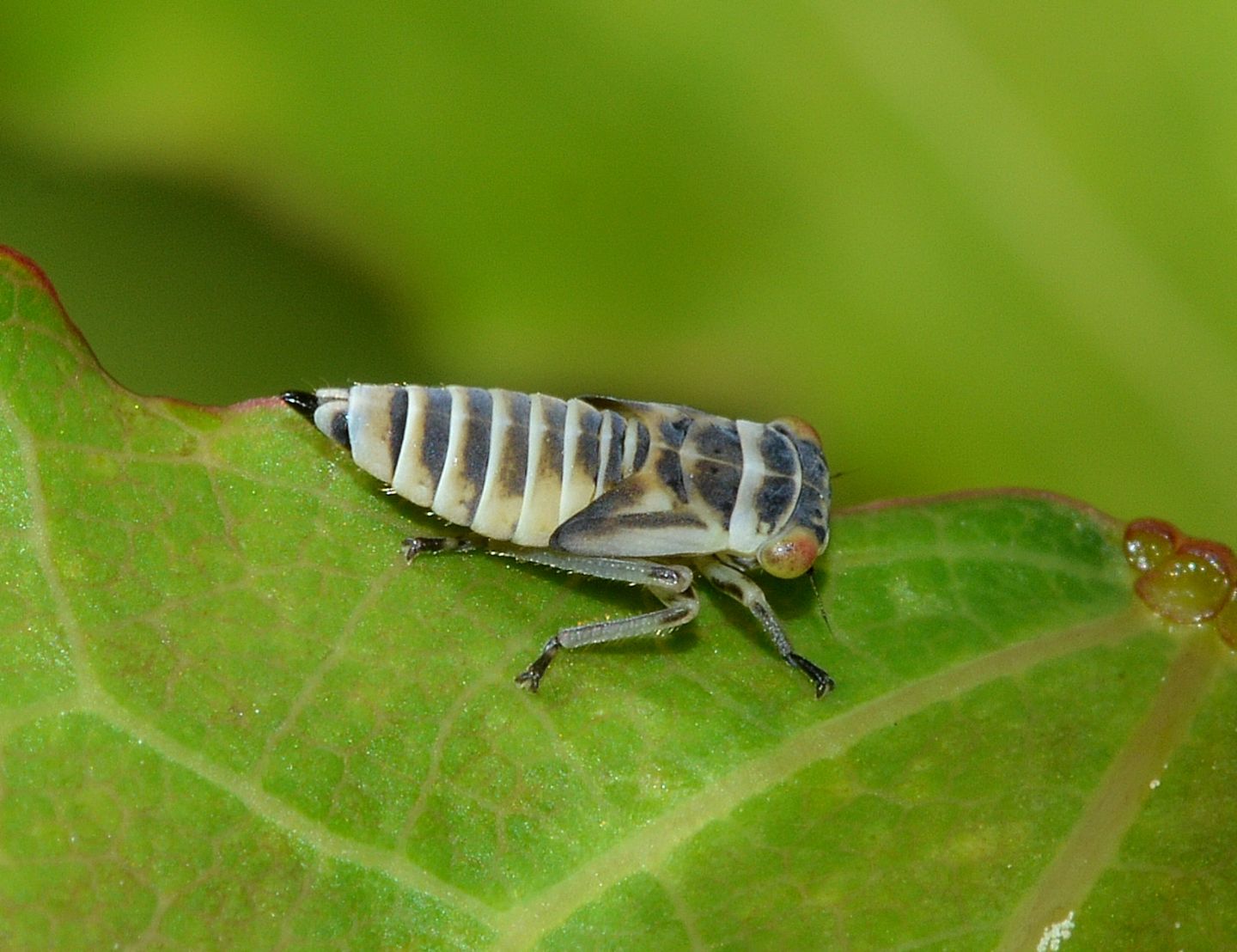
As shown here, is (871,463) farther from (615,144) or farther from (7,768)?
(7,768)

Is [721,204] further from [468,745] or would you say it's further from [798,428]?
[468,745]

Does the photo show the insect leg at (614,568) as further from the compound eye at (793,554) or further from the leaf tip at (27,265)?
the leaf tip at (27,265)

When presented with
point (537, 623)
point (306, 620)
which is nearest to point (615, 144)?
point (537, 623)

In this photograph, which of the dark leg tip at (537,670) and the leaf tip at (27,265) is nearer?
the leaf tip at (27,265)

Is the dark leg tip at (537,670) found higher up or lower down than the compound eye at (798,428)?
lower down

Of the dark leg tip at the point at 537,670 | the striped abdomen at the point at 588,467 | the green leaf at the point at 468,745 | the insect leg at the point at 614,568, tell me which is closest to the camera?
the green leaf at the point at 468,745

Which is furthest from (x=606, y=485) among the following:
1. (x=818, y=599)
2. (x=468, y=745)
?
(x=468, y=745)

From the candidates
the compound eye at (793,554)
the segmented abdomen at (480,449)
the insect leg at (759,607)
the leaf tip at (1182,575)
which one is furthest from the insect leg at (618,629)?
the leaf tip at (1182,575)

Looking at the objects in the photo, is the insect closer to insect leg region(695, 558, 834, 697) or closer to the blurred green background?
insect leg region(695, 558, 834, 697)
